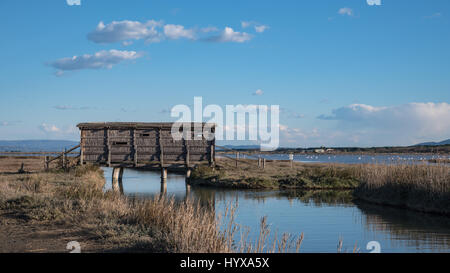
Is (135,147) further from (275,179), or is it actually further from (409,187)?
(409,187)

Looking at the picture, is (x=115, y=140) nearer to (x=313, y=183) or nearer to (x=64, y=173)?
(x=64, y=173)

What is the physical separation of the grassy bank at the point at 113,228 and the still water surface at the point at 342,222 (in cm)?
74

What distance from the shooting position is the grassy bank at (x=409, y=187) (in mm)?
16844

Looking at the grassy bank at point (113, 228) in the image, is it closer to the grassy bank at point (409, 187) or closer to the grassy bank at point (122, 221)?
the grassy bank at point (122, 221)

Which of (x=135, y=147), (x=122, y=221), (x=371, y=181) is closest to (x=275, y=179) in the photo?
(x=371, y=181)

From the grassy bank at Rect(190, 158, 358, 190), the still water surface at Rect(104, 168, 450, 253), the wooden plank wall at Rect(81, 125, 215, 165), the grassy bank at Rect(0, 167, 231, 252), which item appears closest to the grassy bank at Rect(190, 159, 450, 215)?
the grassy bank at Rect(190, 158, 358, 190)

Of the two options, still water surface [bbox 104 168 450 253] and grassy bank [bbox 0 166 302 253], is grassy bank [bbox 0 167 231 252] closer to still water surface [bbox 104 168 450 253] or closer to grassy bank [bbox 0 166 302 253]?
grassy bank [bbox 0 166 302 253]

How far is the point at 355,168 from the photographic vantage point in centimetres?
2980

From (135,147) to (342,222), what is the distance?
16196mm

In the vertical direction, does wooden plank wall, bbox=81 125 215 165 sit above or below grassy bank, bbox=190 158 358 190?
above

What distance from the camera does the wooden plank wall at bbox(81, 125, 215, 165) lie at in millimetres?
28109

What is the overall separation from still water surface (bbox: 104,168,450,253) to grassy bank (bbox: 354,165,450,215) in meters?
0.65

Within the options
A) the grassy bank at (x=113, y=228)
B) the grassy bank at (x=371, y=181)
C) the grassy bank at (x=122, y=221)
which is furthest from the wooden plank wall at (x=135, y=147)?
the grassy bank at (x=113, y=228)
